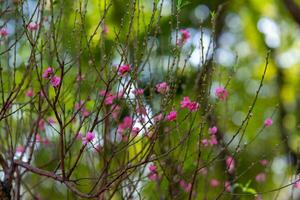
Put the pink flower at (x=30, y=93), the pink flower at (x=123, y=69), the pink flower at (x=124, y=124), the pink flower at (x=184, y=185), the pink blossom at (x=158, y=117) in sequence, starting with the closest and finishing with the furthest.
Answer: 1. the pink flower at (x=123, y=69)
2. the pink blossom at (x=158, y=117)
3. the pink flower at (x=184, y=185)
4. the pink flower at (x=124, y=124)
5. the pink flower at (x=30, y=93)

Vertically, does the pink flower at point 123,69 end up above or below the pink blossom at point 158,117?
above

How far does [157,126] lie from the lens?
9.78 feet

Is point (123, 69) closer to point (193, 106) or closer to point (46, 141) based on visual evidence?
point (193, 106)

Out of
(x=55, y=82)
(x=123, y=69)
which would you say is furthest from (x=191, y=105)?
(x=55, y=82)

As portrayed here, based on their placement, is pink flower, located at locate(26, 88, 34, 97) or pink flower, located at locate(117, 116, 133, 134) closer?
pink flower, located at locate(117, 116, 133, 134)

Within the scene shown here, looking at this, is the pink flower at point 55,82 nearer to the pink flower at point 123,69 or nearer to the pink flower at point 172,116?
the pink flower at point 123,69

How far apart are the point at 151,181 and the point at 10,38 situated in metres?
1.56

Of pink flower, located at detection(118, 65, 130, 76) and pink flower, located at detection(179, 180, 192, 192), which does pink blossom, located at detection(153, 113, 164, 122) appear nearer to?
pink flower, located at detection(118, 65, 130, 76)

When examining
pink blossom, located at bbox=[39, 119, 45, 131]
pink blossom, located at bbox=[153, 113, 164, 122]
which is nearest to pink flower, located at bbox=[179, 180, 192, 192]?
pink blossom, located at bbox=[153, 113, 164, 122]

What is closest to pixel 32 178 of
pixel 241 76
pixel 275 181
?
pixel 275 181

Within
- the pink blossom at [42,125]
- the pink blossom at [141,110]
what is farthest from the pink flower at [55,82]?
the pink blossom at [42,125]

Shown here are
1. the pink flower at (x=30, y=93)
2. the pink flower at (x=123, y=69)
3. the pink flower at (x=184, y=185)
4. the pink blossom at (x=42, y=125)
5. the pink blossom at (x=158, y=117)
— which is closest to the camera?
the pink flower at (x=123, y=69)

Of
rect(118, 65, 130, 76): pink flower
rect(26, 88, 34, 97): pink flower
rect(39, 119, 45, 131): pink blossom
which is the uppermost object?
rect(26, 88, 34, 97): pink flower

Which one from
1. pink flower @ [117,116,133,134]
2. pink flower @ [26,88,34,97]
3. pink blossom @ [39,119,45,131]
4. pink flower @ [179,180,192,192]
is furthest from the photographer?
pink blossom @ [39,119,45,131]
